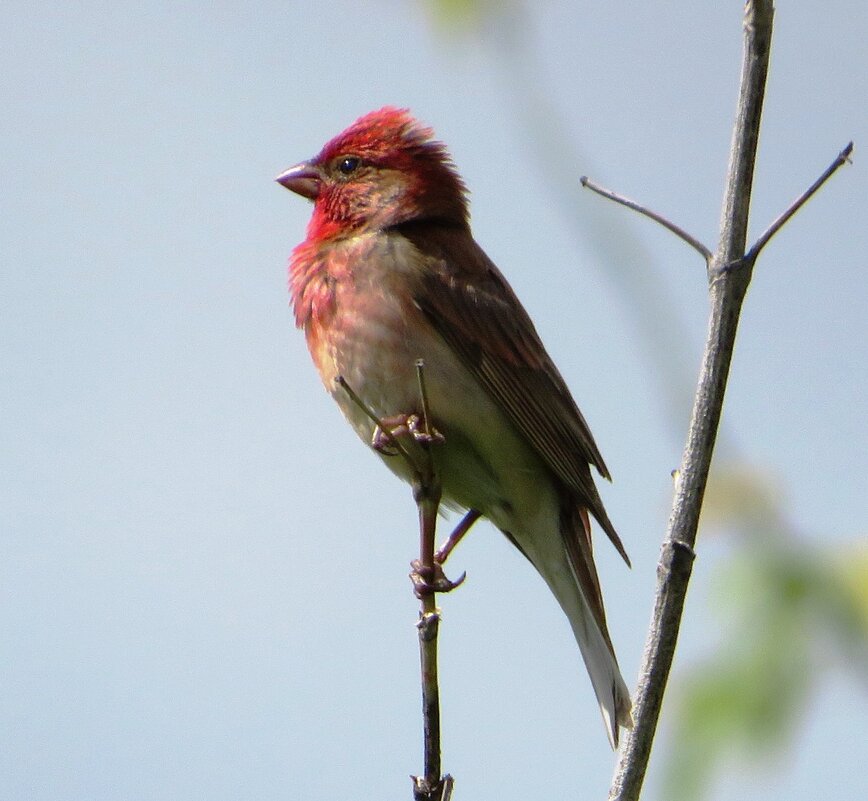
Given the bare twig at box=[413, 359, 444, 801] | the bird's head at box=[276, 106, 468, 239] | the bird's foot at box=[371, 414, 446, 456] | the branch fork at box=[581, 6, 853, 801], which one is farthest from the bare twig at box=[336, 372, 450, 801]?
the bird's head at box=[276, 106, 468, 239]

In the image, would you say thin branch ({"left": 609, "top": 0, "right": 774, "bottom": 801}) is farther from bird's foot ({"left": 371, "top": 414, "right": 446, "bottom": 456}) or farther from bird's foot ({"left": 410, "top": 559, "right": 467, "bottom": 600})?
bird's foot ({"left": 371, "top": 414, "right": 446, "bottom": 456})

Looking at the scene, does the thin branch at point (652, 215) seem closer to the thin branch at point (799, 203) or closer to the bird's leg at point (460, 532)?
the thin branch at point (799, 203)

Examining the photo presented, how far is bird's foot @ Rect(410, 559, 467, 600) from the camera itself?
322 cm

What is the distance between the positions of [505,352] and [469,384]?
1.15 ft

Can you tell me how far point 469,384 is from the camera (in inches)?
209

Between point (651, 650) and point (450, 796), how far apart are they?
0.58m

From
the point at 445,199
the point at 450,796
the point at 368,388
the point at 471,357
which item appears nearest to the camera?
the point at 450,796

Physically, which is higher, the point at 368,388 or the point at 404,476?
the point at 368,388

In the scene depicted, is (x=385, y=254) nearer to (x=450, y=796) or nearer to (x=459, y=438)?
(x=459, y=438)

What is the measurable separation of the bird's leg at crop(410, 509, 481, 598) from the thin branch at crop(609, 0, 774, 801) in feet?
1.94

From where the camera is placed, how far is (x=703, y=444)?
2.98 metres

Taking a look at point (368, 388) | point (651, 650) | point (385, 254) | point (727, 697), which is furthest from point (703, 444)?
point (385, 254)

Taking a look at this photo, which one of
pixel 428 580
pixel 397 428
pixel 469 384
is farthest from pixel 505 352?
pixel 428 580

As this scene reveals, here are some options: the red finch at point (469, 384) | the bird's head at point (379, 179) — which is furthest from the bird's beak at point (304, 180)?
the red finch at point (469, 384)
